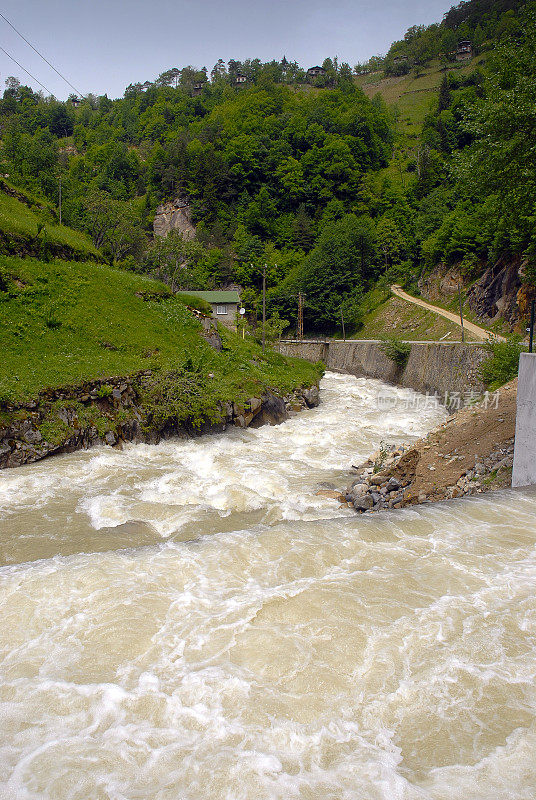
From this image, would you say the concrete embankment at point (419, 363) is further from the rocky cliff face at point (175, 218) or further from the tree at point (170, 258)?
the rocky cliff face at point (175, 218)

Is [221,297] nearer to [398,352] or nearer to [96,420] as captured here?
[398,352]

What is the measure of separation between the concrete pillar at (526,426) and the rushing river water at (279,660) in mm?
1042

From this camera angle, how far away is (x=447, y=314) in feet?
138

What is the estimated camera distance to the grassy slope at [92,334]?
15773mm

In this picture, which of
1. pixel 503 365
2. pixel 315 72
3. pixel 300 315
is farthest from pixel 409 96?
pixel 503 365

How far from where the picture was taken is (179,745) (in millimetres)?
4012

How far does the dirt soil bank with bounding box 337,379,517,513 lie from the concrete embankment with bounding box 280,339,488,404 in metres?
10.0

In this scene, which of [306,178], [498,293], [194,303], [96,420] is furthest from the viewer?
[306,178]

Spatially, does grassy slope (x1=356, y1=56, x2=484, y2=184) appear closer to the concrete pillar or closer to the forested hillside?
the forested hillside

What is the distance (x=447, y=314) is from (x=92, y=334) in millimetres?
33648

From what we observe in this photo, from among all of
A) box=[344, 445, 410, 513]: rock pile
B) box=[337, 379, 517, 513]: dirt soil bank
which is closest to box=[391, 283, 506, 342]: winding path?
box=[337, 379, 517, 513]: dirt soil bank

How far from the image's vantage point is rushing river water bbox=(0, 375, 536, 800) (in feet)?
12.4

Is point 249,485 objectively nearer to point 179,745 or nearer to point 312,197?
point 179,745

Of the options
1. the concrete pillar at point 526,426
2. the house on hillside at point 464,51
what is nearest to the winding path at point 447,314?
the concrete pillar at point 526,426
